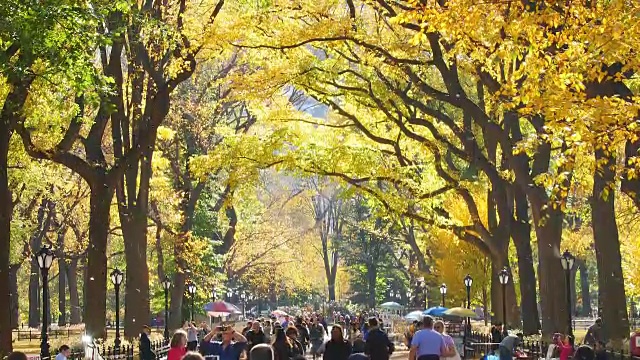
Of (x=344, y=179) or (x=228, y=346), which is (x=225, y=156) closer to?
(x=344, y=179)

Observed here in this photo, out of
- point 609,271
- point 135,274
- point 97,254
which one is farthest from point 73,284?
point 609,271

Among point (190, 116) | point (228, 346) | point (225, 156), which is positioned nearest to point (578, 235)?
point (190, 116)

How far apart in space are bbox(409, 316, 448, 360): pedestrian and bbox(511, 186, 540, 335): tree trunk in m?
16.8

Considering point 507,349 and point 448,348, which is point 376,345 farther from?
point 507,349

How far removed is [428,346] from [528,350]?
12048 millimetres

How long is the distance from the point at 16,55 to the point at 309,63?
37.8 ft

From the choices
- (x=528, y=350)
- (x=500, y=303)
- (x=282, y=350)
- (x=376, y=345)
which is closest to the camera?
(x=282, y=350)

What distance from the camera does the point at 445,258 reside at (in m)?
53.9

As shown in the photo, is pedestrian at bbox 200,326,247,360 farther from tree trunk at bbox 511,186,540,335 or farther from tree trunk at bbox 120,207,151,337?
tree trunk at bbox 511,186,540,335

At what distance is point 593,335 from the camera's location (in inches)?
950

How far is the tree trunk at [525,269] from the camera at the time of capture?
30.9 meters

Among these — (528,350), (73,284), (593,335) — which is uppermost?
(73,284)

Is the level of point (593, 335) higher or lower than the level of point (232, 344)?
lower

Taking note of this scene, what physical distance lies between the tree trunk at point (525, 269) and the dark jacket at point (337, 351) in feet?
55.6
